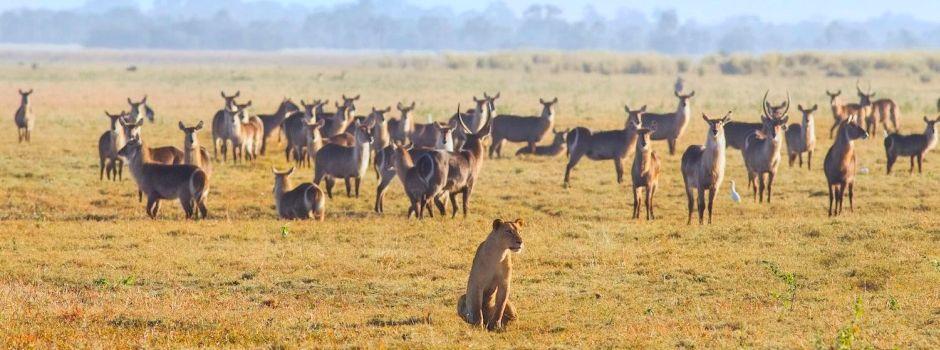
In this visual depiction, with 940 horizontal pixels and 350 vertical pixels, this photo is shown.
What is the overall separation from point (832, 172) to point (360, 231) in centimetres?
823

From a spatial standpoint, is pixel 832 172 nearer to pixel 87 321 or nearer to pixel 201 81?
pixel 87 321

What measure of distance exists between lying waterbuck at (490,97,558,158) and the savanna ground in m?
1.56

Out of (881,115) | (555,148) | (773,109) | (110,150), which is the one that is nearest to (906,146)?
(773,109)

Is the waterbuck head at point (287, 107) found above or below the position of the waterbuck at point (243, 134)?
above

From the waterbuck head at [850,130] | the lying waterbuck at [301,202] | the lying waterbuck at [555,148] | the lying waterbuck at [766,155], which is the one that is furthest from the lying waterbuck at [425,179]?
the lying waterbuck at [555,148]

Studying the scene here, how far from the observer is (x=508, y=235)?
38.6ft

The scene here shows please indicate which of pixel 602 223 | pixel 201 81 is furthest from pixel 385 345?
pixel 201 81

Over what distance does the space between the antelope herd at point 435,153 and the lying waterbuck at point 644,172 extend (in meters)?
0.02

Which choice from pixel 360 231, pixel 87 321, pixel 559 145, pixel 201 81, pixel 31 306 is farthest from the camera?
pixel 201 81

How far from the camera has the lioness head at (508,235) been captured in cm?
1173

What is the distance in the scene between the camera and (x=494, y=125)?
3306cm

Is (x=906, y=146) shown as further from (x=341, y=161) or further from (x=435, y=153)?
Answer: (x=341, y=161)

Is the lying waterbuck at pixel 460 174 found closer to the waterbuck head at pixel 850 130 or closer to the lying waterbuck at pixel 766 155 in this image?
the lying waterbuck at pixel 766 155

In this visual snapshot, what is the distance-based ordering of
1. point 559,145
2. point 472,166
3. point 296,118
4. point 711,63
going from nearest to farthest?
1. point 472,166
2. point 296,118
3. point 559,145
4. point 711,63
